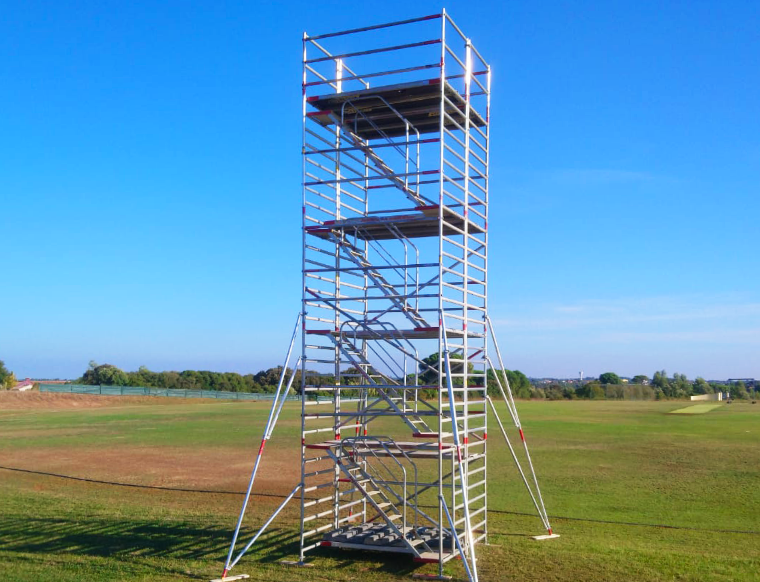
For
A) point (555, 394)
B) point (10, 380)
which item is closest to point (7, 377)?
point (10, 380)

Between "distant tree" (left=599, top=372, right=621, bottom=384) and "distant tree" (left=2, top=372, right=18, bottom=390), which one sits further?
"distant tree" (left=599, top=372, right=621, bottom=384)

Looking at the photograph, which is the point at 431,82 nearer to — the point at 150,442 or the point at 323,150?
the point at 323,150

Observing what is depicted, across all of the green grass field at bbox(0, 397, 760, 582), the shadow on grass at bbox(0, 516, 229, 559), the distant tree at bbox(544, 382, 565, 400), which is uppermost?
the distant tree at bbox(544, 382, 565, 400)

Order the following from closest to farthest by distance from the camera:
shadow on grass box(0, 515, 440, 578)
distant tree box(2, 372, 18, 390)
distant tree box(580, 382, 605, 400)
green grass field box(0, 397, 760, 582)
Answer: green grass field box(0, 397, 760, 582) < shadow on grass box(0, 515, 440, 578) < distant tree box(2, 372, 18, 390) < distant tree box(580, 382, 605, 400)

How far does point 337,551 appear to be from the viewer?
12.0 meters

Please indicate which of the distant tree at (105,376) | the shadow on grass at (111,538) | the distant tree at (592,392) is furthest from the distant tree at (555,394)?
the shadow on grass at (111,538)

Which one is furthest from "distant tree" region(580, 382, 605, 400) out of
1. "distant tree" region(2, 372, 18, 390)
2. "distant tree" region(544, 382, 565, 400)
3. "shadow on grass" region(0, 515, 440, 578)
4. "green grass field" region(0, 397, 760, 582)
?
"shadow on grass" region(0, 515, 440, 578)

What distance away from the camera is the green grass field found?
11.0 meters

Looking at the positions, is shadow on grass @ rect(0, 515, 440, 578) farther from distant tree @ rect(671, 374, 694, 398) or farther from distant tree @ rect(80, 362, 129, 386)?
distant tree @ rect(671, 374, 694, 398)

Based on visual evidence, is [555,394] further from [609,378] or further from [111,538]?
[111,538]

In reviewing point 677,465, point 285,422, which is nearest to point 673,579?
point 677,465

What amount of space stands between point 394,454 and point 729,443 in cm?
2442

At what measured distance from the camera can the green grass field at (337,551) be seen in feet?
36.2

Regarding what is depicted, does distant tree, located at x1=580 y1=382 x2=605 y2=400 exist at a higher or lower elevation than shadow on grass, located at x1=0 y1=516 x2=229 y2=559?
higher
